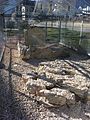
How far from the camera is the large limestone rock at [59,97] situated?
19.4 feet

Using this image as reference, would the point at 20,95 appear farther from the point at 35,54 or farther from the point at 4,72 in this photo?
the point at 35,54

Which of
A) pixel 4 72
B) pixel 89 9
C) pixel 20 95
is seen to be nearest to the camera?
pixel 20 95

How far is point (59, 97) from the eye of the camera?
19.3 feet

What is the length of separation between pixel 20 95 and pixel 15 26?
10.7 m

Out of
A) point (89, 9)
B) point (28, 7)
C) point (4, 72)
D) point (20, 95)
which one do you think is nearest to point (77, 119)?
point (20, 95)

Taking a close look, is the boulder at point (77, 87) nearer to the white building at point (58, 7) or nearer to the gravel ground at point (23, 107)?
the gravel ground at point (23, 107)

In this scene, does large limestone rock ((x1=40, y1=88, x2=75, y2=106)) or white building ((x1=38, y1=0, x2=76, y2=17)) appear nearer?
→ large limestone rock ((x1=40, y1=88, x2=75, y2=106))

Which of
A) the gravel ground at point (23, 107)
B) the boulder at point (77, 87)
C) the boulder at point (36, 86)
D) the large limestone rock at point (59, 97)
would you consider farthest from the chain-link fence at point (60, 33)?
the large limestone rock at point (59, 97)

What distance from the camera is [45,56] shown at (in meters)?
11.5

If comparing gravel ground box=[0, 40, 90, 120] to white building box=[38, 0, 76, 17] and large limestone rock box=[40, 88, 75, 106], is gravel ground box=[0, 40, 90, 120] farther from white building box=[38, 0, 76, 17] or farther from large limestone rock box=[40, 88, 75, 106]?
white building box=[38, 0, 76, 17]

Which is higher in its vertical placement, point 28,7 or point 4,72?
point 28,7

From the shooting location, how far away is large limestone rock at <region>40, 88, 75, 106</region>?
232 inches

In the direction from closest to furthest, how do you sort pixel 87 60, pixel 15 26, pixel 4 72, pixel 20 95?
pixel 20 95 < pixel 4 72 < pixel 87 60 < pixel 15 26

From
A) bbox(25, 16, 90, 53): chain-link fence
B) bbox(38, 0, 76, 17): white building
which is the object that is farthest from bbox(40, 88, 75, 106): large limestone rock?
bbox(38, 0, 76, 17): white building
